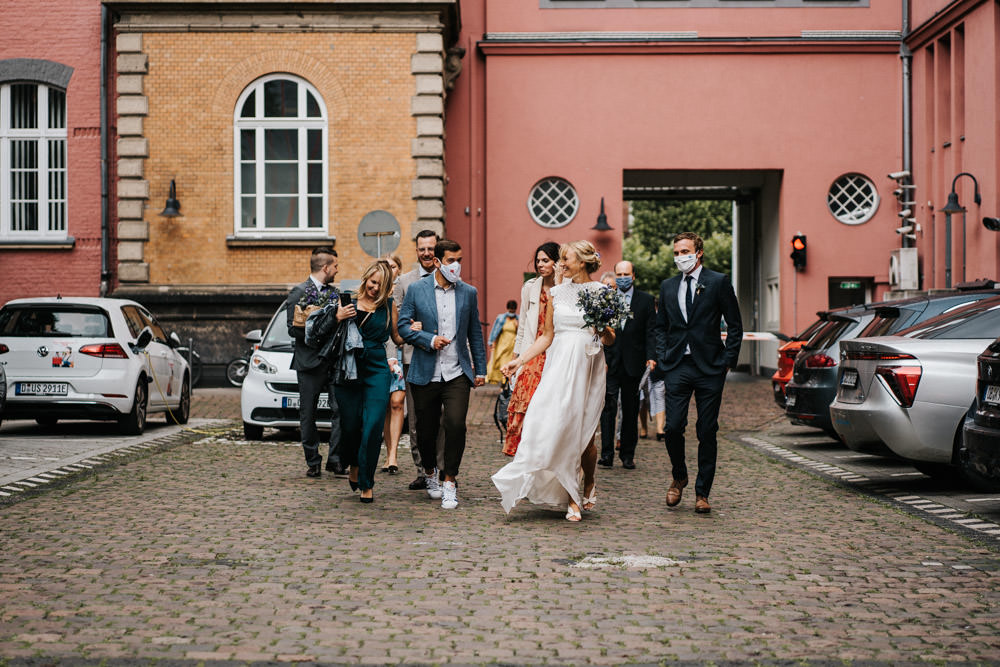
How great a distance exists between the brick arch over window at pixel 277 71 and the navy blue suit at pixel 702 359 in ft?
52.9

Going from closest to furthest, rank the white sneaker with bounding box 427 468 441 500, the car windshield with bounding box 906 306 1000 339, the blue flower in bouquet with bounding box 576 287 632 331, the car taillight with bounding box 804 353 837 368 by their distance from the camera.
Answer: the blue flower in bouquet with bounding box 576 287 632 331 < the white sneaker with bounding box 427 468 441 500 < the car windshield with bounding box 906 306 1000 339 < the car taillight with bounding box 804 353 837 368

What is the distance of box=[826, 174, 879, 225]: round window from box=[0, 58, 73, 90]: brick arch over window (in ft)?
51.3

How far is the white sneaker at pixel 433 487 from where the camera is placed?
1016 centimetres

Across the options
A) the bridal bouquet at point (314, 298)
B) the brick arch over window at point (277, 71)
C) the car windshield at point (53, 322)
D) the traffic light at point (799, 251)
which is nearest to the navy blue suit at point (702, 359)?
the bridal bouquet at point (314, 298)

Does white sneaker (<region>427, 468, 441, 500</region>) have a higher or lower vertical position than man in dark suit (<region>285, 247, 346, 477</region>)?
lower

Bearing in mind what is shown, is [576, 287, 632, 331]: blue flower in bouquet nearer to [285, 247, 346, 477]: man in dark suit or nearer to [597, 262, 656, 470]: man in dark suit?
[285, 247, 346, 477]: man in dark suit

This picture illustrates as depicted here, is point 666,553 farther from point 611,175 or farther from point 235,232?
point 611,175

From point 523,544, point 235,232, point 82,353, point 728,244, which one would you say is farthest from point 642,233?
point 523,544

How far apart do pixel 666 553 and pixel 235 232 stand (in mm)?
18198

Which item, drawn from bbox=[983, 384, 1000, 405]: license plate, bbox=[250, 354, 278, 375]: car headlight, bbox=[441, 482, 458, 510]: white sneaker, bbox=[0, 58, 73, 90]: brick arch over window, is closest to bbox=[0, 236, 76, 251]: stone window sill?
bbox=[0, 58, 73, 90]: brick arch over window

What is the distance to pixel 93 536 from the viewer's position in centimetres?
823

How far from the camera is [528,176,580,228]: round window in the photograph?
91.6 feet

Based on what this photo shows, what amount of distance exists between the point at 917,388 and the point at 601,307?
2.76 meters

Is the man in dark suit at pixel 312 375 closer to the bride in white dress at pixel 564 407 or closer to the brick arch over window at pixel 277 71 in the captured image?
the bride in white dress at pixel 564 407
